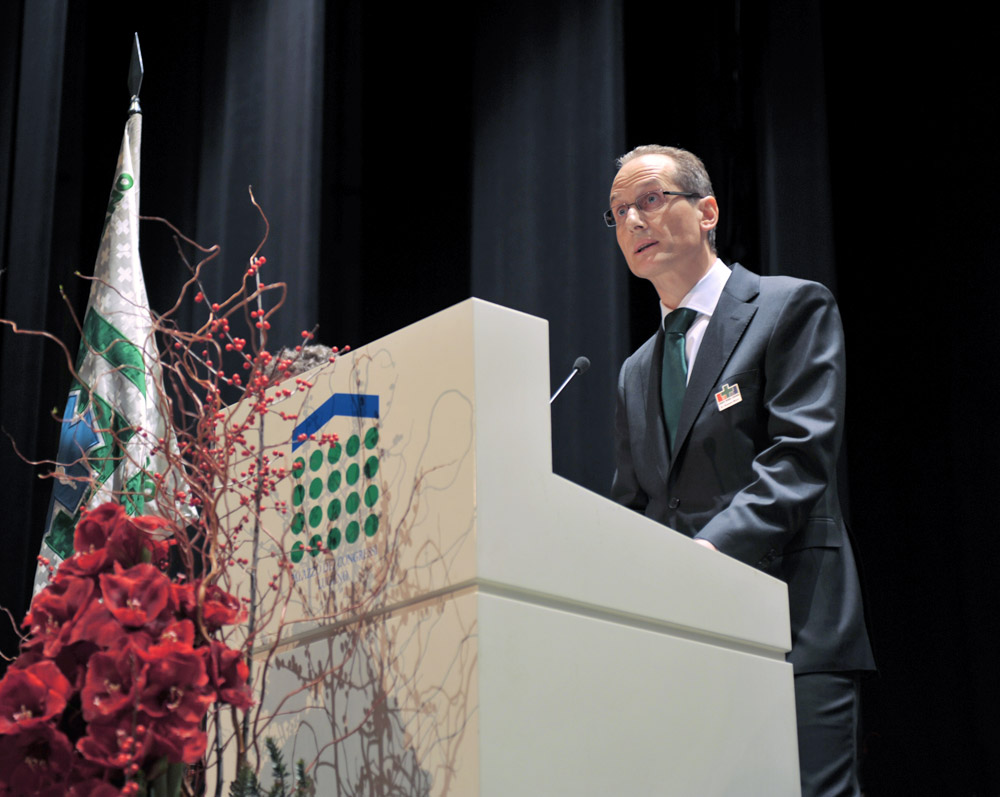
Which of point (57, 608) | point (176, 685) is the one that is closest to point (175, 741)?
point (176, 685)

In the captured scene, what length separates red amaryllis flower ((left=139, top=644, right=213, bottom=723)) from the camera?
43.8 inches

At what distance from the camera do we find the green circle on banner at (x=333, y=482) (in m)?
1.45

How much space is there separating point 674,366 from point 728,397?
183 mm

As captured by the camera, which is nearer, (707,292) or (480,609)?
(480,609)

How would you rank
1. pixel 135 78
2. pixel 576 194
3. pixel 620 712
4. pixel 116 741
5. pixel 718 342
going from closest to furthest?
pixel 116 741
pixel 620 712
pixel 718 342
pixel 135 78
pixel 576 194

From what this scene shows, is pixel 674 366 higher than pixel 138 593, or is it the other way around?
pixel 674 366

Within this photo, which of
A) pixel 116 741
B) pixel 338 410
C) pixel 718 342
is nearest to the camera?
pixel 116 741

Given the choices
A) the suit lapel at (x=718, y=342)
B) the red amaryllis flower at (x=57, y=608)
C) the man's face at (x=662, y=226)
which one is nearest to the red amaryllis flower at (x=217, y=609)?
the red amaryllis flower at (x=57, y=608)

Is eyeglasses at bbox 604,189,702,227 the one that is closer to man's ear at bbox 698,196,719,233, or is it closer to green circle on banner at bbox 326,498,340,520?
man's ear at bbox 698,196,719,233

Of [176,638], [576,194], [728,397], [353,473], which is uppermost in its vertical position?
[576,194]

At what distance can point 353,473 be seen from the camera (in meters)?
1.43

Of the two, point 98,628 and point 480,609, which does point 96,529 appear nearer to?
point 98,628

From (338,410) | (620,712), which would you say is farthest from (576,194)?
(620,712)

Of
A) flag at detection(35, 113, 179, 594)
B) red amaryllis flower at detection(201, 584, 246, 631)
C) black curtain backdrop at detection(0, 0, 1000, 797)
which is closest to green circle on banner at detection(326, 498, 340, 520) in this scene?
red amaryllis flower at detection(201, 584, 246, 631)
